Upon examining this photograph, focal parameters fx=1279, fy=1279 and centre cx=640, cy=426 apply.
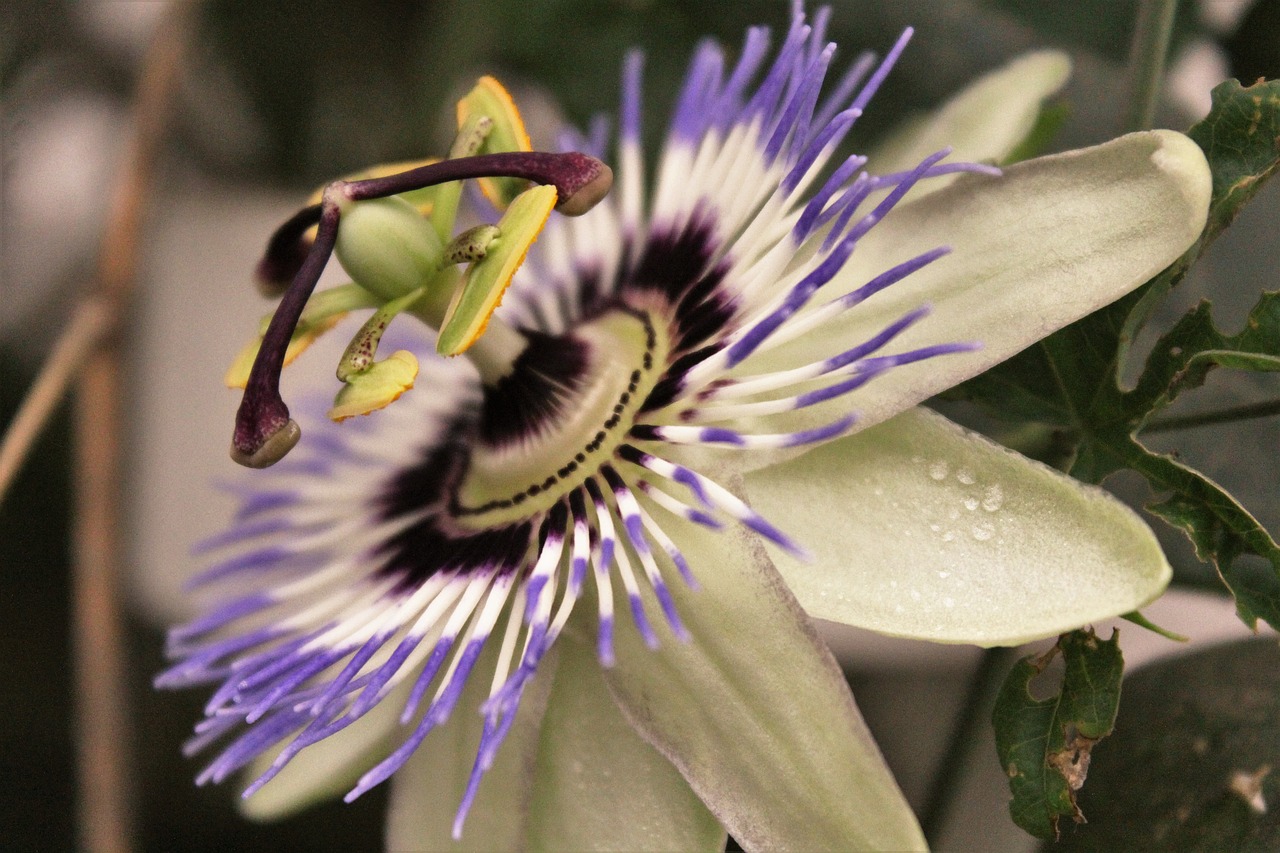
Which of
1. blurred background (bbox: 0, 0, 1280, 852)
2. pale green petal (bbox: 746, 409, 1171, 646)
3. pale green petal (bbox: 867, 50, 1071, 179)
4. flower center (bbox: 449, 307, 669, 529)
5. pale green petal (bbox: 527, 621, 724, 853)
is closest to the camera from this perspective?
pale green petal (bbox: 746, 409, 1171, 646)

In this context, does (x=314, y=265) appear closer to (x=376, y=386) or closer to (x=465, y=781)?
(x=376, y=386)

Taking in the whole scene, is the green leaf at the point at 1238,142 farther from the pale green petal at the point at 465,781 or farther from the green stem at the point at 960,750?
the pale green petal at the point at 465,781

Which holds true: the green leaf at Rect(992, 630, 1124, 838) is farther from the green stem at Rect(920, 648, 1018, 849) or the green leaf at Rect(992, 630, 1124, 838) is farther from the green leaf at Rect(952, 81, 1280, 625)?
the green stem at Rect(920, 648, 1018, 849)

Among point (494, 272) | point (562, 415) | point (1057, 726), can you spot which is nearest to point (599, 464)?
point (562, 415)

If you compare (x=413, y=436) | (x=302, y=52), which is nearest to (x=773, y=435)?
(x=413, y=436)

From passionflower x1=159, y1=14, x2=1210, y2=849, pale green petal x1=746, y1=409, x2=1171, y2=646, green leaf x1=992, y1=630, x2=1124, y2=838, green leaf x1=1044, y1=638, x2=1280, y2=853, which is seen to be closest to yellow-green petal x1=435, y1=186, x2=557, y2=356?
passionflower x1=159, y1=14, x2=1210, y2=849

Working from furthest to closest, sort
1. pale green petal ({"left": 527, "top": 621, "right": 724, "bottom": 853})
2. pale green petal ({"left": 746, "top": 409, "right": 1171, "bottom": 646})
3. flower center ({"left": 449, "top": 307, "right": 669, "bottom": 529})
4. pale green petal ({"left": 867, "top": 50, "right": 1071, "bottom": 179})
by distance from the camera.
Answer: pale green petal ({"left": 867, "top": 50, "right": 1071, "bottom": 179}), flower center ({"left": 449, "top": 307, "right": 669, "bottom": 529}), pale green petal ({"left": 527, "top": 621, "right": 724, "bottom": 853}), pale green petal ({"left": 746, "top": 409, "right": 1171, "bottom": 646})
